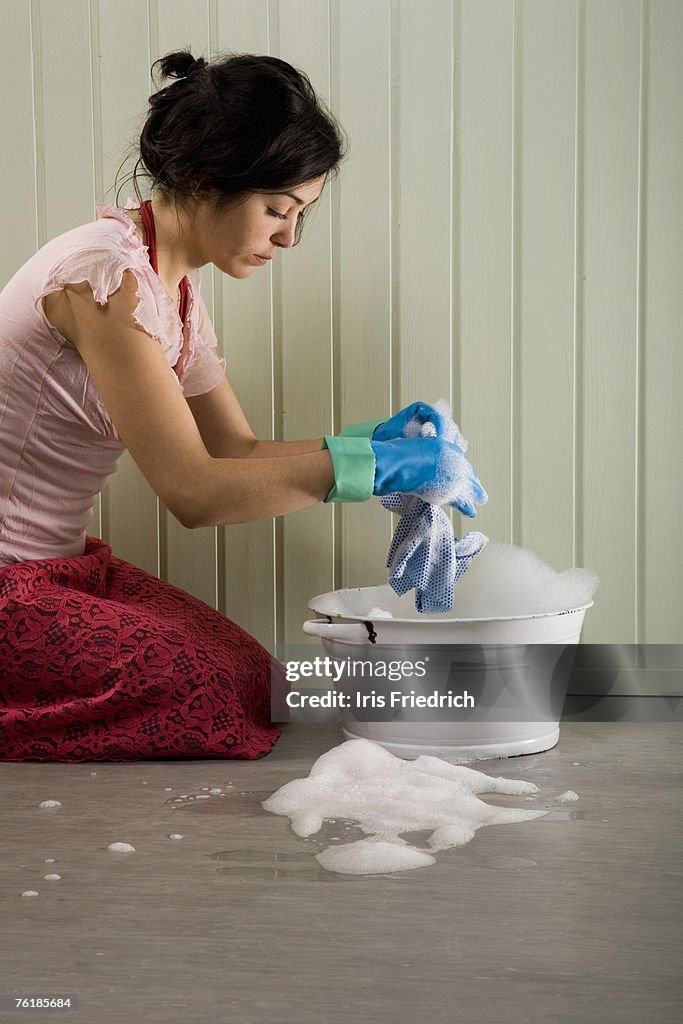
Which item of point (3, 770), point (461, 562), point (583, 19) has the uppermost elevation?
point (583, 19)

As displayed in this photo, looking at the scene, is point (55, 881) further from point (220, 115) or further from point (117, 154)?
point (117, 154)

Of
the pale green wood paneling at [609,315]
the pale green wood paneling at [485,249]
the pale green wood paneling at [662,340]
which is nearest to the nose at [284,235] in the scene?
the pale green wood paneling at [485,249]

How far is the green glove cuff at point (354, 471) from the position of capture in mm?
1528

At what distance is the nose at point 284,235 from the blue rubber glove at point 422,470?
36 cm

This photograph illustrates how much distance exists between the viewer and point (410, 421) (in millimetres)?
1666

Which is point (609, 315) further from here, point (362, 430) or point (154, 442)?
point (154, 442)

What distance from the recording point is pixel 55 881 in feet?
3.75

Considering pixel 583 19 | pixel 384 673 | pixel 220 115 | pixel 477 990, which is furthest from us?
pixel 583 19

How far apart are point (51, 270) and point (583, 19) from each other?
1.09 m

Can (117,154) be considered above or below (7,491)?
above

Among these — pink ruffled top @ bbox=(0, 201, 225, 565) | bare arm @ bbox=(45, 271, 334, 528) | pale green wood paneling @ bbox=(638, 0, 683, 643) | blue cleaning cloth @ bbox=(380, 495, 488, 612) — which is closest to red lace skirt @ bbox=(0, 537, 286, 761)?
pink ruffled top @ bbox=(0, 201, 225, 565)

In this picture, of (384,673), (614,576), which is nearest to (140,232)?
(384,673)

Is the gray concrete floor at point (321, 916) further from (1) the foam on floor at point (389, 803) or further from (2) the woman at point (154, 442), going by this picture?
(2) the woman at point (154, 442)

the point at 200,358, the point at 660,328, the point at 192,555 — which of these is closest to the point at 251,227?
the point at 200,358
